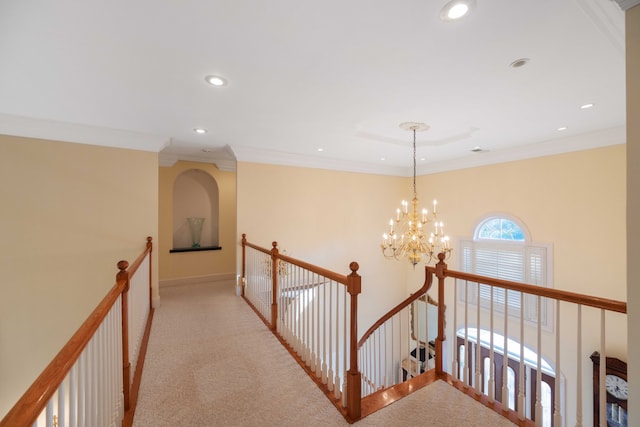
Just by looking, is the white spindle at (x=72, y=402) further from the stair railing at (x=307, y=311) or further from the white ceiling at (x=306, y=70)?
the white ceiling at (x=306, y=70)

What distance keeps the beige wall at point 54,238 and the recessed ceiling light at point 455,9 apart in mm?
4109

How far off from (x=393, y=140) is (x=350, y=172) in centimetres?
182

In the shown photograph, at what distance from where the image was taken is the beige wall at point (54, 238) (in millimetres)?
3062

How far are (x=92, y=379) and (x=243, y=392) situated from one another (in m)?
1.23

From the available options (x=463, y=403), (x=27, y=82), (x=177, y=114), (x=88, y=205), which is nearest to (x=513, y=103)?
(x=463, y=403)

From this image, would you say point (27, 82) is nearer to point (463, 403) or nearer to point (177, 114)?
point (177, 114)

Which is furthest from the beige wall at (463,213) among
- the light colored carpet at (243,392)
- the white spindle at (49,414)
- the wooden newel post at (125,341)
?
the white spindle at (49,414)

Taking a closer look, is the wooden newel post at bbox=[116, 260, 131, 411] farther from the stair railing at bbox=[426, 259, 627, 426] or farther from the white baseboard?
the white baseboard

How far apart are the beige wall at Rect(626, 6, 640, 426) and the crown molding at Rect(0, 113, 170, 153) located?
4697mm

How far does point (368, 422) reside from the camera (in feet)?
5.96

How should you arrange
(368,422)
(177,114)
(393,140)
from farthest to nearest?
(393,140) < (177,114) < (368,422)

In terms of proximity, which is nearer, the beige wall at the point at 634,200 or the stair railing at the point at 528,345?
the beige wall at the point at 634,200

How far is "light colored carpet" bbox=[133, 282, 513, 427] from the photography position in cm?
184

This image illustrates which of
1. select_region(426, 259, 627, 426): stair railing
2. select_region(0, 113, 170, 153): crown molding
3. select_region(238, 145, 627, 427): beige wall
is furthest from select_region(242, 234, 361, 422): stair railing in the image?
select_region(0, 113, 170, 153): crown molding
